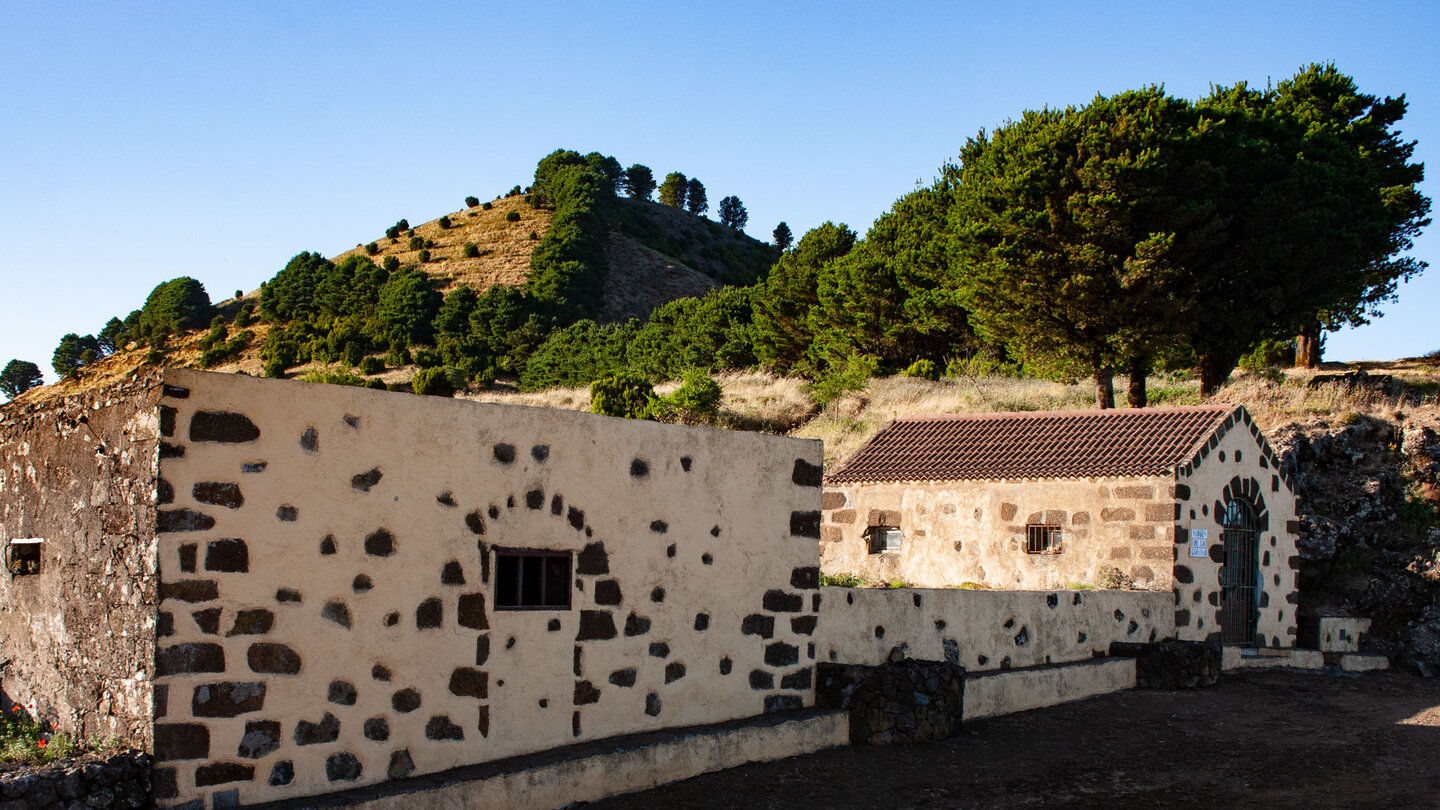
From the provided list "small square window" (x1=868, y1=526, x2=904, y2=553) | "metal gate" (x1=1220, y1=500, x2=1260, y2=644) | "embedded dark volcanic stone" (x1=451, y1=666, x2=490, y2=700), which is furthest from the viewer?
"small square window" (x1=868, y1=526, x2=904, y2=553)

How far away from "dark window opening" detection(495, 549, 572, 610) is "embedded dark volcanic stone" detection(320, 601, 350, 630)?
987 mm

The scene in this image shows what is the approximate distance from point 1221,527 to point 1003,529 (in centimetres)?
285

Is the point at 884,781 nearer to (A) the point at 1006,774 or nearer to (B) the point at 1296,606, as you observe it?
(A) the point at 1006,774

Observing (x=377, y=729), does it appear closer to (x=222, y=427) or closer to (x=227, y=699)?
(x=227, y=699)

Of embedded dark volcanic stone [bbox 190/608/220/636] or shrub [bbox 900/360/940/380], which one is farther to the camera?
shrub [bbox 900/360/940/380]

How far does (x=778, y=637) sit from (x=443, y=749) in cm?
301

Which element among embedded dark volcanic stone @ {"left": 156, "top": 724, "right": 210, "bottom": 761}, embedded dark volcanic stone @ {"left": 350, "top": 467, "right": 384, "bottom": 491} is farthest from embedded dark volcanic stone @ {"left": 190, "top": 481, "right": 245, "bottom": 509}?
embedded dark volcanic stone @ {"left": 156, "top": 724, "right": 210, "bottom": 761}

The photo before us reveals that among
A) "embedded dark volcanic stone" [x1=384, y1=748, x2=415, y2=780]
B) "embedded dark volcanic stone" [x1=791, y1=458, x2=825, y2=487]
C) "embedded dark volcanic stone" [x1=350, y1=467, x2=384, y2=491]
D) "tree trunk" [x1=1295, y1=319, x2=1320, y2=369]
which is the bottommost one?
"embedded dark volcanic stone" [x1=384, y1=748, x2=415, y2=780]

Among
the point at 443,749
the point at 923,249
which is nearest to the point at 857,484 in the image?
the point at 443,749

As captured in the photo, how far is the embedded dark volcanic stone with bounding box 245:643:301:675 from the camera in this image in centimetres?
543

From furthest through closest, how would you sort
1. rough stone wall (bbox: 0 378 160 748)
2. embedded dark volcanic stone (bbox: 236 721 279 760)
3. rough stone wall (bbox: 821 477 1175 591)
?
Result: rough stone wall (bbox: 821 477 1175 591)
embedded dark volcanic stone (bbox: 236 721 279 760)
rough stone wall (bbox: 0 378 160 748)

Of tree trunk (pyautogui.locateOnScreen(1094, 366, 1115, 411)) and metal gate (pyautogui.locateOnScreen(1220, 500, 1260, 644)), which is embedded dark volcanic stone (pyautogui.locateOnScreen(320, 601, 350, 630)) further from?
tree trunk (pyautogui.locateOnScreen(1094, 366, 1115, 411))

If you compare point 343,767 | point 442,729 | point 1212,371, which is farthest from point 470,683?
point 1212,371

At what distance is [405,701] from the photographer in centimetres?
606
